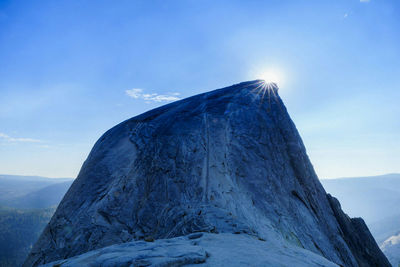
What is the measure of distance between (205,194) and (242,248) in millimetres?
4750

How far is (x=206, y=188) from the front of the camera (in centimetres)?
1104

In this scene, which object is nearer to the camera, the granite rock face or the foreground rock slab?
the foreground rock slab

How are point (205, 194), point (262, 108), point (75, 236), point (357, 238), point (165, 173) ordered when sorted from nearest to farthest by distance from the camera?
point (205, 194), point (75, 236), point (165, 173), point (357, 238), point (262, 108)

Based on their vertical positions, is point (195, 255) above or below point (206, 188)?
below

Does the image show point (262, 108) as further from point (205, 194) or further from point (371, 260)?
point (371, 260)

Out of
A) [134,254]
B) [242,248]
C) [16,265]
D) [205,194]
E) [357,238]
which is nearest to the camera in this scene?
[134,254]

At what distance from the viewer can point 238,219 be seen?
873cm

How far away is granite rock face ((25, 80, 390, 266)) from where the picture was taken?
10258 mm

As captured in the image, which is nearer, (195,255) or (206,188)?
(195,255)

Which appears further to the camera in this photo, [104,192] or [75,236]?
[104,192]

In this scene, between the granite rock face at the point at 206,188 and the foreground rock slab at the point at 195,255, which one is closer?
the foreground rock slab at the point at 195,255

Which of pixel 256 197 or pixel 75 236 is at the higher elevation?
pixel 256 197

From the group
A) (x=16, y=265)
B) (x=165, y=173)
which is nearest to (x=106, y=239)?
(x=165, y=173)

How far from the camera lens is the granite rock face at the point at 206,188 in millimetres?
10258
